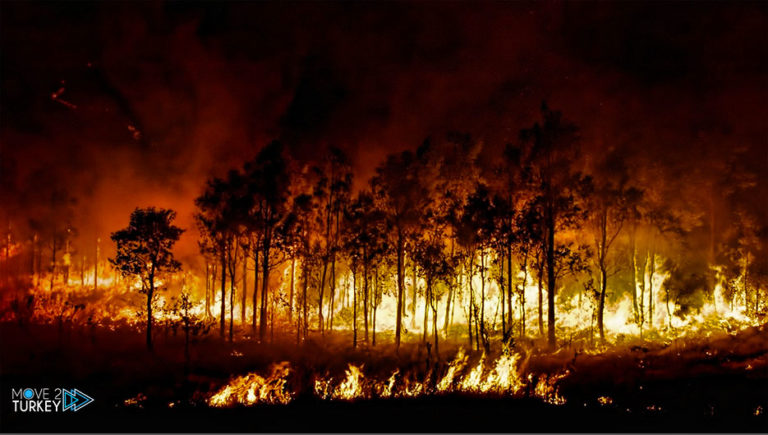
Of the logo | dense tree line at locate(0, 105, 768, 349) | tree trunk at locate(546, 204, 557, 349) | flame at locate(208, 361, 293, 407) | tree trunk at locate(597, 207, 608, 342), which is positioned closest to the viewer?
the logo

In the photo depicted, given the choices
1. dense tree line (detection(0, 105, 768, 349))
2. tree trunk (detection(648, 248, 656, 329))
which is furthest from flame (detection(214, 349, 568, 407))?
tree trunk (detection(648, 248, 656, 329))

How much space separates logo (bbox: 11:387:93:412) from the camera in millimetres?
20216

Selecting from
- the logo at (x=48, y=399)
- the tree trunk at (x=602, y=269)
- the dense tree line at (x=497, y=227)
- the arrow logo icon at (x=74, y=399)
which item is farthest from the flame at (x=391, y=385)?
the tree trunk at (x=602, y=269)

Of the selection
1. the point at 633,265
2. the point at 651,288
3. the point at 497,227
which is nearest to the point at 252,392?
the point at 497,227

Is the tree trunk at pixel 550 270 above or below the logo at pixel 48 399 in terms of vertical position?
above

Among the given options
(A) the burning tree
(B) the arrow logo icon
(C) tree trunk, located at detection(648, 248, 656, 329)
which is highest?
(A) the burning tree

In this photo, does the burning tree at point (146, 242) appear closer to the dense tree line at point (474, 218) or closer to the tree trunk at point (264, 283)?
the dense tree line at point (474, 218)

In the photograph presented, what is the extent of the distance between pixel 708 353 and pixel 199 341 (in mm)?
28648

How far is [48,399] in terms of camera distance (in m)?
21.6

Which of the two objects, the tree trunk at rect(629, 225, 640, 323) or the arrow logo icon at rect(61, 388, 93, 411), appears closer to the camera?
the arrow logo icon at rect(61, 388, 93, 411)

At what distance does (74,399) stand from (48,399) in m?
1.06

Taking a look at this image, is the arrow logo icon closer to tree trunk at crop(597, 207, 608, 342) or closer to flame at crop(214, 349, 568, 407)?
flame at crop(214, 349, 568, 407)

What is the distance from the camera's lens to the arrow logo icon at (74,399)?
20.8 m

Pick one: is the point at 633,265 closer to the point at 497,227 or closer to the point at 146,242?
the point at 497,227
